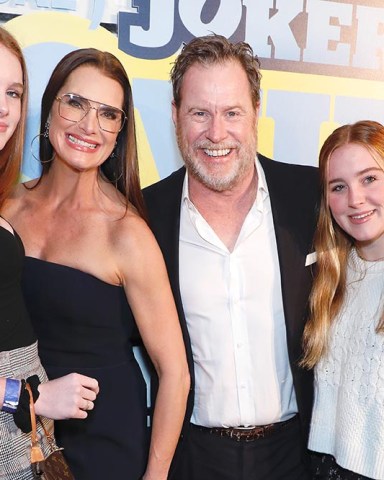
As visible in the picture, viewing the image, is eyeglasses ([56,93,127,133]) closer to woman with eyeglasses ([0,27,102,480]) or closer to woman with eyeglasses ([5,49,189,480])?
woman with eyeglasses ([5,49,189,480])

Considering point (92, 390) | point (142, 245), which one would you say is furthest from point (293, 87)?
point (92, 390)

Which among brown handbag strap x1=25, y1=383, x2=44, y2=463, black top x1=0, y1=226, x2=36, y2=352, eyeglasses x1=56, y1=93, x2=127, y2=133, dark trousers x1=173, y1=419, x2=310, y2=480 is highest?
eyeglasses x1=56, y1=93, x2=127, y2=133

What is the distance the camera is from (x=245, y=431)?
2.28 m

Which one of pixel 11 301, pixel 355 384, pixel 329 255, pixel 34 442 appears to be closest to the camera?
pixel 34 442

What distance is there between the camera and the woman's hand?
5.50 feet

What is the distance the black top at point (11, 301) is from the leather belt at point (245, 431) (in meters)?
0.77

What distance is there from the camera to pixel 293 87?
2986 millimetres

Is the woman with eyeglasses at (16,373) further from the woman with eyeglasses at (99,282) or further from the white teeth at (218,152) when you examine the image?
the white teeth at (218,152)

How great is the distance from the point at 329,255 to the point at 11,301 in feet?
3.39

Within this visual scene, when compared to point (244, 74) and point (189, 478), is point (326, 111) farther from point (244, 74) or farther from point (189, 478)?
point (189, 478)

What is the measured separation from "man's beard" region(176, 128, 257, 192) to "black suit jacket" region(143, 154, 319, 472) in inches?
4.1

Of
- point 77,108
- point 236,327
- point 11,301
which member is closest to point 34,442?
point 11,301

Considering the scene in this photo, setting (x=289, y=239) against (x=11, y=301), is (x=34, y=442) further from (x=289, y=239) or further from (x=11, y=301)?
(x=289, y=239)

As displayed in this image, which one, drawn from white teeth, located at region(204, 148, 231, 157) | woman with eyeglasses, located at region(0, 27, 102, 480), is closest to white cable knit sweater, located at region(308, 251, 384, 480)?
white teeth, located at region(204, 148, 231, 157)
